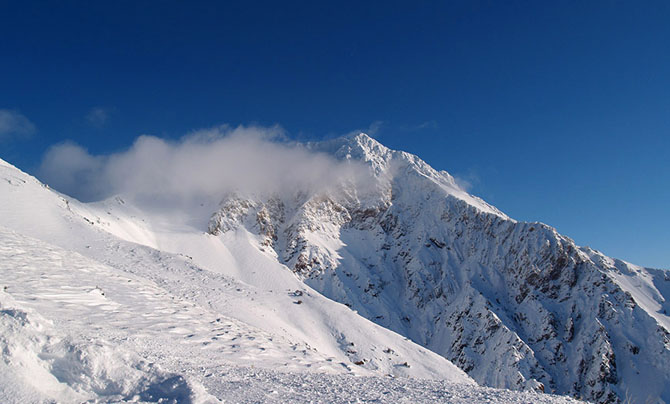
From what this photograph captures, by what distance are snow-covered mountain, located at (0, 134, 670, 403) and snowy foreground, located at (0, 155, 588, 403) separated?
81 mm

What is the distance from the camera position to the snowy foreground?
5.61 meters

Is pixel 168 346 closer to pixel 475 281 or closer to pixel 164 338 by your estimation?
pixel 164 338

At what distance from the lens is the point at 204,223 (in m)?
101

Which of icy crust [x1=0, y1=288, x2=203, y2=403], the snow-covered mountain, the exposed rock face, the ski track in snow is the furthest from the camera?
the exposed rock face

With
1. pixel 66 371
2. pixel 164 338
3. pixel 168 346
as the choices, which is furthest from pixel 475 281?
pixel 66 371

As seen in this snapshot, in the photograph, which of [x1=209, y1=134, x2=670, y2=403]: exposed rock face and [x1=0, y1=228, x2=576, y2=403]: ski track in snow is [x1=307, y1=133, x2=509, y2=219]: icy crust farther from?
[x1=0, y1=228, x2=576, y2=403]: ski track in snow

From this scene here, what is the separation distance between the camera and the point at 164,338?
40.0 feet

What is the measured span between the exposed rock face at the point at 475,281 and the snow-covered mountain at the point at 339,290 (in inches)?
15.7

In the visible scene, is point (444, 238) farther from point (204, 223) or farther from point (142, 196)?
point (142, 196)

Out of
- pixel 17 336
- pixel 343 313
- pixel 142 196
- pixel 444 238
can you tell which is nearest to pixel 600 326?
pixel 444 238

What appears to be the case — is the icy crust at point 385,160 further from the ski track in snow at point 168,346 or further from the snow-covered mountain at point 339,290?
the ski track in snow at point 168,346

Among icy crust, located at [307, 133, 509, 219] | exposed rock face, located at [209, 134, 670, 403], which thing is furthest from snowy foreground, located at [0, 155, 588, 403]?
icy crust, located at [307, 133, 509, 219]

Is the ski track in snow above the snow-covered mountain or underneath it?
underneath

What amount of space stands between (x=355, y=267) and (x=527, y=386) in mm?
50373
